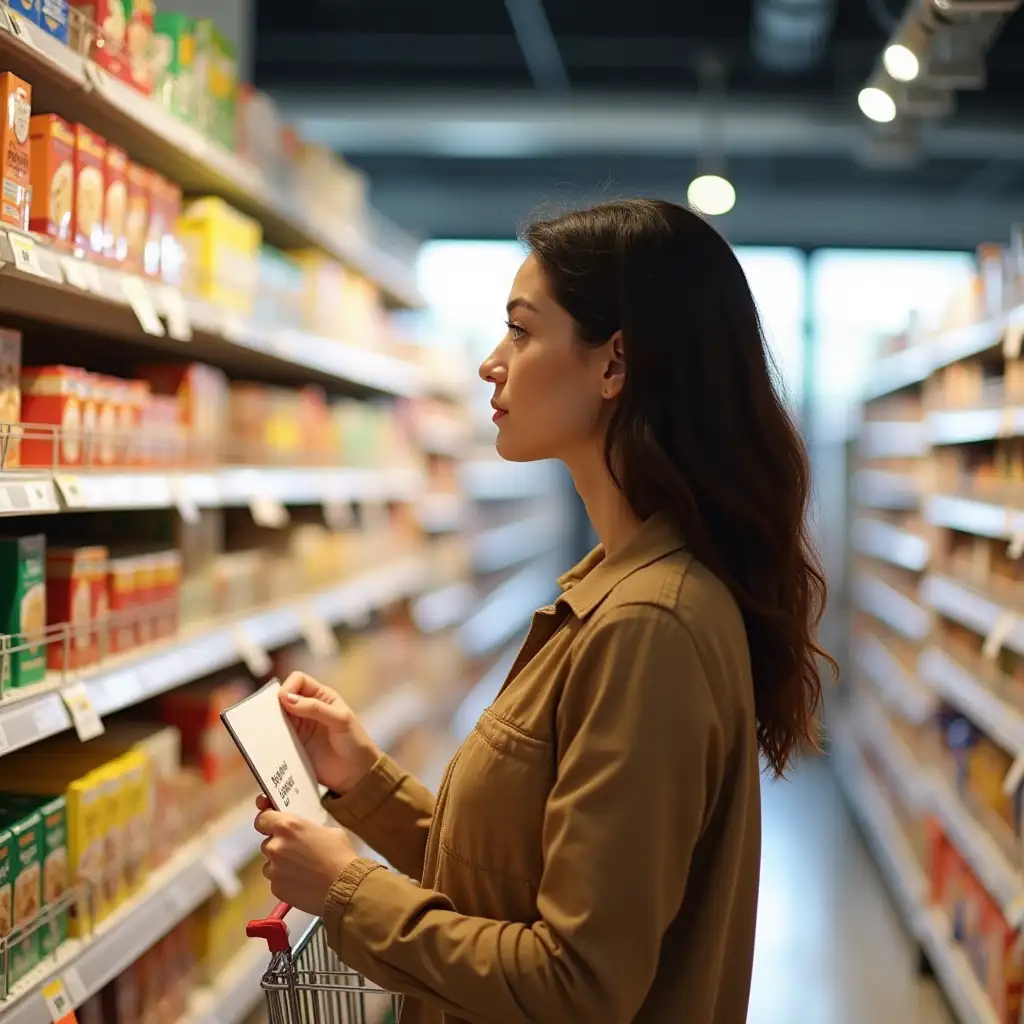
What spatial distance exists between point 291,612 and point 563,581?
1975 millimetres

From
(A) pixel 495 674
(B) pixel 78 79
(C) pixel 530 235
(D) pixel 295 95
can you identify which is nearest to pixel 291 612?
(B) pixel 78 79

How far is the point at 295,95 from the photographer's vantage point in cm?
796

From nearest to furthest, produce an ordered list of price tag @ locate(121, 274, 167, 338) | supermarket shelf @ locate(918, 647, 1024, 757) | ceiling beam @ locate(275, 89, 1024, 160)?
1. price tag @ locate(121, 274, 167, 338)
2. supermarket shelf @ locate(918, 647, 1024, 757)
3. ceiling beam @ locate(275, 89, 1024, 160)

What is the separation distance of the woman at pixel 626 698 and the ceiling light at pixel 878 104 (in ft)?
12.5

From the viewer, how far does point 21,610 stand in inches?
85.1

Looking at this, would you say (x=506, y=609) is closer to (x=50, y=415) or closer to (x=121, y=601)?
(x=121, y=601)

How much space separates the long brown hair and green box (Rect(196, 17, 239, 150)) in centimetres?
171

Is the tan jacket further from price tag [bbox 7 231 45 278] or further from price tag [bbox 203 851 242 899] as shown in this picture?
price tag [bbox 203 851 242 899]

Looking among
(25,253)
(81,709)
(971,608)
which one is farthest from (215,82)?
(971,608)

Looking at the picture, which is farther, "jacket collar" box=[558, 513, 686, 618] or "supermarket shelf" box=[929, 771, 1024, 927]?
"supermarket shelf" box=[929, 771, 1024, 927]

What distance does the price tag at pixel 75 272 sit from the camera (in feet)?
6.99

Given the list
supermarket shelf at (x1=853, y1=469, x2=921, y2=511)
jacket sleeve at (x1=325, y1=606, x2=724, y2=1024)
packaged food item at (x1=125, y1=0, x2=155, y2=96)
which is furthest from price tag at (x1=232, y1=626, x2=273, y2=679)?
supermarket shelf at (x1=853, y1=469, x2=921, y2=511)

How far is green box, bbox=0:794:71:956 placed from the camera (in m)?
2.20

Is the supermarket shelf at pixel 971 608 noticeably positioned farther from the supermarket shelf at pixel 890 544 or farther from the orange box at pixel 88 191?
the orange box at pixel 88 191
